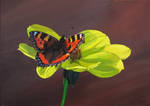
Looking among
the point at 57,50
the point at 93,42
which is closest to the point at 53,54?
the point at 57,50

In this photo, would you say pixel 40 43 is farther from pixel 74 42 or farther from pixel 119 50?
pixel 119 50

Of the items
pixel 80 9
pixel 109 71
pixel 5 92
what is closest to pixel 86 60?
pixel 109 71

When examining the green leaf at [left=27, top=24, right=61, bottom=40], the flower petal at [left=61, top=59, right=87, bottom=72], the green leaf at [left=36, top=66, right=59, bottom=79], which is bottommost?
the green leaf at [left=36, top=66, right=59, bottom=79]

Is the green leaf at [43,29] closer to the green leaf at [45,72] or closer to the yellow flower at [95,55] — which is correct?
the yellow flower at [95,55]

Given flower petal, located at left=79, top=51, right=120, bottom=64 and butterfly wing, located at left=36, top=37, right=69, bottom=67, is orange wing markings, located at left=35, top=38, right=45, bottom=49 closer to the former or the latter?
butterfly wing, located at left=36, top=37, right=69, bottom=67

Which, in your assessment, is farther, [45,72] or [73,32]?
[73,32]

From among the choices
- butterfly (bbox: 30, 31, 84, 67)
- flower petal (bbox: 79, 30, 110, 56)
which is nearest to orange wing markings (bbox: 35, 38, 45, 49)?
butterfly (bbox: 30, 31, 84, 67)
